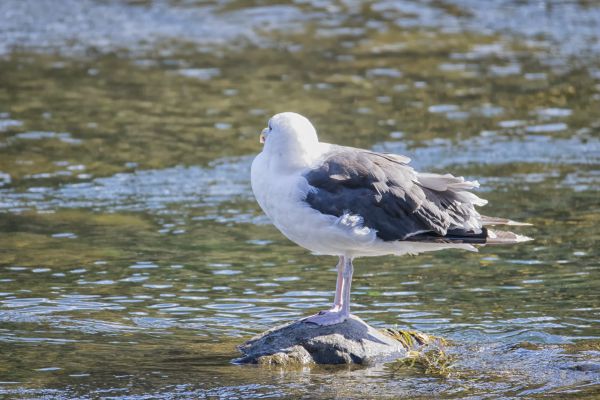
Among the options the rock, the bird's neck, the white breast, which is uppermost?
the bird's neck

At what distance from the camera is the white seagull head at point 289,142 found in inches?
310

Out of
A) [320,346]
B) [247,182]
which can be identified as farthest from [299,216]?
[247,182]

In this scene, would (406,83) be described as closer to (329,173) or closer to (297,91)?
(297,91)

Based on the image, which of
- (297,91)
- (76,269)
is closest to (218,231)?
(76,269)

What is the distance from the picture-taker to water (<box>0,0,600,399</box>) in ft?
26.7

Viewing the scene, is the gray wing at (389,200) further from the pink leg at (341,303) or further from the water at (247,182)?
the water at (247,182)

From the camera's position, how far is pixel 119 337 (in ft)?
28.4

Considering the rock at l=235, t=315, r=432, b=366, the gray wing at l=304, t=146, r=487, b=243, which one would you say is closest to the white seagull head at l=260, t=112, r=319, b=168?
the gray wing at l=304, t=146, r=487, b=243

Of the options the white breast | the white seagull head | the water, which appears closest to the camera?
the white breast

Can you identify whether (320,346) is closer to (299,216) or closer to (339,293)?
(339,293)

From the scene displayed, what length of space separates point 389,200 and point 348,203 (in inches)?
13.0

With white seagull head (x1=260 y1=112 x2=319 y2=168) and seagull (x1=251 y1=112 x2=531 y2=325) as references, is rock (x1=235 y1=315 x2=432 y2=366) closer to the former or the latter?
seagull (x1=251 y1=112 x2=531 y2=325)

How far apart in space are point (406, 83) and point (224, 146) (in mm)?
4013

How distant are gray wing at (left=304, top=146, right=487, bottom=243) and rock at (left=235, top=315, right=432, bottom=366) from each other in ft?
2.50
